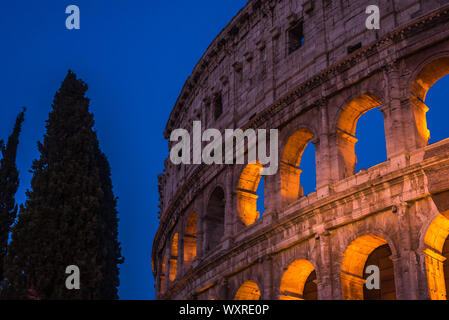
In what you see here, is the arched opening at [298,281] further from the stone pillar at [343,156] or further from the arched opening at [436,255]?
the arched opening at [436,255]

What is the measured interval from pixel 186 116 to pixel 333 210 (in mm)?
15920

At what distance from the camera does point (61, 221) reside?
953 inches

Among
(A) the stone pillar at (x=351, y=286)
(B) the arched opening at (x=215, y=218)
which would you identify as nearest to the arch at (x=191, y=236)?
(B) the arched opening at (x=215, y=218)

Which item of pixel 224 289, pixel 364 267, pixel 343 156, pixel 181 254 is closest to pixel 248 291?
pixel 224 289

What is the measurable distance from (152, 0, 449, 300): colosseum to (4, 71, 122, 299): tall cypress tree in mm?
4490

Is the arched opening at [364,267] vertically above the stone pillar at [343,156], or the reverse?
the stone pillar at [343,156]

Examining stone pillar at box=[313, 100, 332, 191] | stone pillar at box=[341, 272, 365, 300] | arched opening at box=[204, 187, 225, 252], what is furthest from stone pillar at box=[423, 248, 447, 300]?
arched opening at box=[204, 187, 225, 252]

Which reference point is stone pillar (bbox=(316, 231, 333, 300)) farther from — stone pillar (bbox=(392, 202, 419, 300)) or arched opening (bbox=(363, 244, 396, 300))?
stone pillar (bbox=(392, 202, 419, 300))

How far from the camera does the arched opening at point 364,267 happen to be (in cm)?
1806

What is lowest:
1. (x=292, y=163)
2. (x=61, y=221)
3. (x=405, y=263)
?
(x=405, y=263)

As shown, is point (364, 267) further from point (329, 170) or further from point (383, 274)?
point (329, 170)

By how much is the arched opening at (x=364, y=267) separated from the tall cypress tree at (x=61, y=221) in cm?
1031

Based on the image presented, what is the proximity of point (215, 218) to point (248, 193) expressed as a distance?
2.90 m
